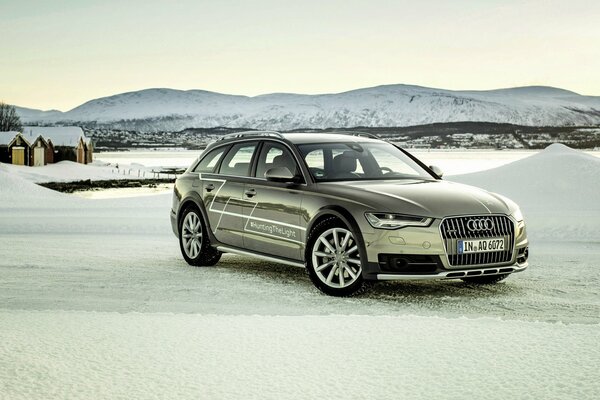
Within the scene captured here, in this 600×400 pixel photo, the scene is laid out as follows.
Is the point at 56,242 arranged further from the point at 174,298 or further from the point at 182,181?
the point at 174,298

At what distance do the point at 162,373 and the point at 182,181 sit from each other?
6.42 metres

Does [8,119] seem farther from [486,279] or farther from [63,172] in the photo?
[486,279]

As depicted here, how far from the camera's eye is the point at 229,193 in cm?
1079

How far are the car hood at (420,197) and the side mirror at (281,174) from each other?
39 centimetres

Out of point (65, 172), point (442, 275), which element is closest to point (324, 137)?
point (442, 275)

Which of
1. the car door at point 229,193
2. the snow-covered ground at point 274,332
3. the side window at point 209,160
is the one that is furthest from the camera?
the side window at point 209,160

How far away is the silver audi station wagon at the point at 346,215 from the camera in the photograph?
8625mm

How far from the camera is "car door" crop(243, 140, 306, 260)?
956 centimetres

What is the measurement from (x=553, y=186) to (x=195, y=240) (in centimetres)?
1818

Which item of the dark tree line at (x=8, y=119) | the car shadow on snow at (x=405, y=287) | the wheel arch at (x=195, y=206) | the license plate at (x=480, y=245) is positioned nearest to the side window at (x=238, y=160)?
the wheel arch at (x=195, y=206)

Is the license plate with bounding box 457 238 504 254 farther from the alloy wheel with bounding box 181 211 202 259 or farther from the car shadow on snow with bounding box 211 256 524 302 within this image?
the alloy wheel with bounding box 181 211 202 259

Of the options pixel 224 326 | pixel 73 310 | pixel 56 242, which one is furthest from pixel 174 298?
pixel 56 242

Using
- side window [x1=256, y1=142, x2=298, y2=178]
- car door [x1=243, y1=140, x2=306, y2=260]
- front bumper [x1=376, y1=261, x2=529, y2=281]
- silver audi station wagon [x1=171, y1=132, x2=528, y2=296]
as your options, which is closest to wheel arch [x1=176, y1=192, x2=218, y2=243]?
silver audi station wagon [x1=171, y1=132, x2=528, y2=296]

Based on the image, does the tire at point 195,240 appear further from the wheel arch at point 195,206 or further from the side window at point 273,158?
the side window at point 273,158
